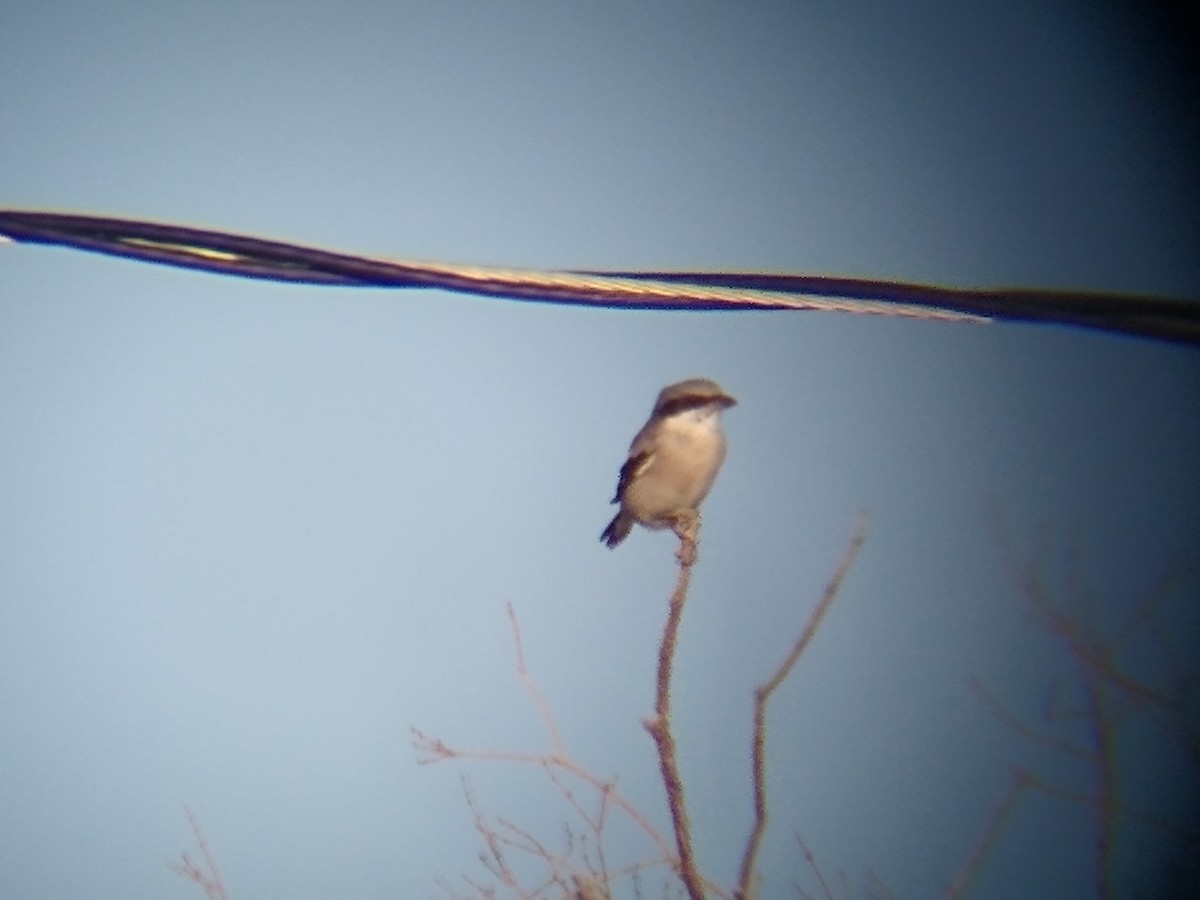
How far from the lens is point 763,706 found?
1458mm

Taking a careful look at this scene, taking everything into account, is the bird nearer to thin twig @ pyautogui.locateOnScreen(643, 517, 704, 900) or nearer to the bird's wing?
the bird's wing

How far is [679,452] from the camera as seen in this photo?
205 centimetres

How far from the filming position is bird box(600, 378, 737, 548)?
199cm

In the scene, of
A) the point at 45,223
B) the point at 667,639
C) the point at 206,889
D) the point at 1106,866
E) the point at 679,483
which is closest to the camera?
the point at 45,223

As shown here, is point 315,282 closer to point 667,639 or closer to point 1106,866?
point 667,639

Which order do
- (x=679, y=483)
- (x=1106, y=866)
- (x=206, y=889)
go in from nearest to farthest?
(x=679, y=483)
(x=206, y=889)
(x=1106, y=866)

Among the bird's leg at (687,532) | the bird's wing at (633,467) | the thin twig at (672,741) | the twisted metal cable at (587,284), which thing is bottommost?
the thin twig at (672,741)

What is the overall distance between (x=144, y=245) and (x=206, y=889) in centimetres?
290

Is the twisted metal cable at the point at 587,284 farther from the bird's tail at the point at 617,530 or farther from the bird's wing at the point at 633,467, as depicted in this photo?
the bird's tail at the point at 617,530

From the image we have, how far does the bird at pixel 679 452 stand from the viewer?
6.54 ft

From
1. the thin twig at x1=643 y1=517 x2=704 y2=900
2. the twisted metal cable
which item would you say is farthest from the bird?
the twisted metal cable

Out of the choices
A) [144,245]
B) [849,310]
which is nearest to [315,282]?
[144,245]

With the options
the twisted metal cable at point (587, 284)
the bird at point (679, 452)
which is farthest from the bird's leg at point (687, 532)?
the twisted metal cable at point (587, 284)

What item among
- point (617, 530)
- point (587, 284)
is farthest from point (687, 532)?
point (587, 284)
